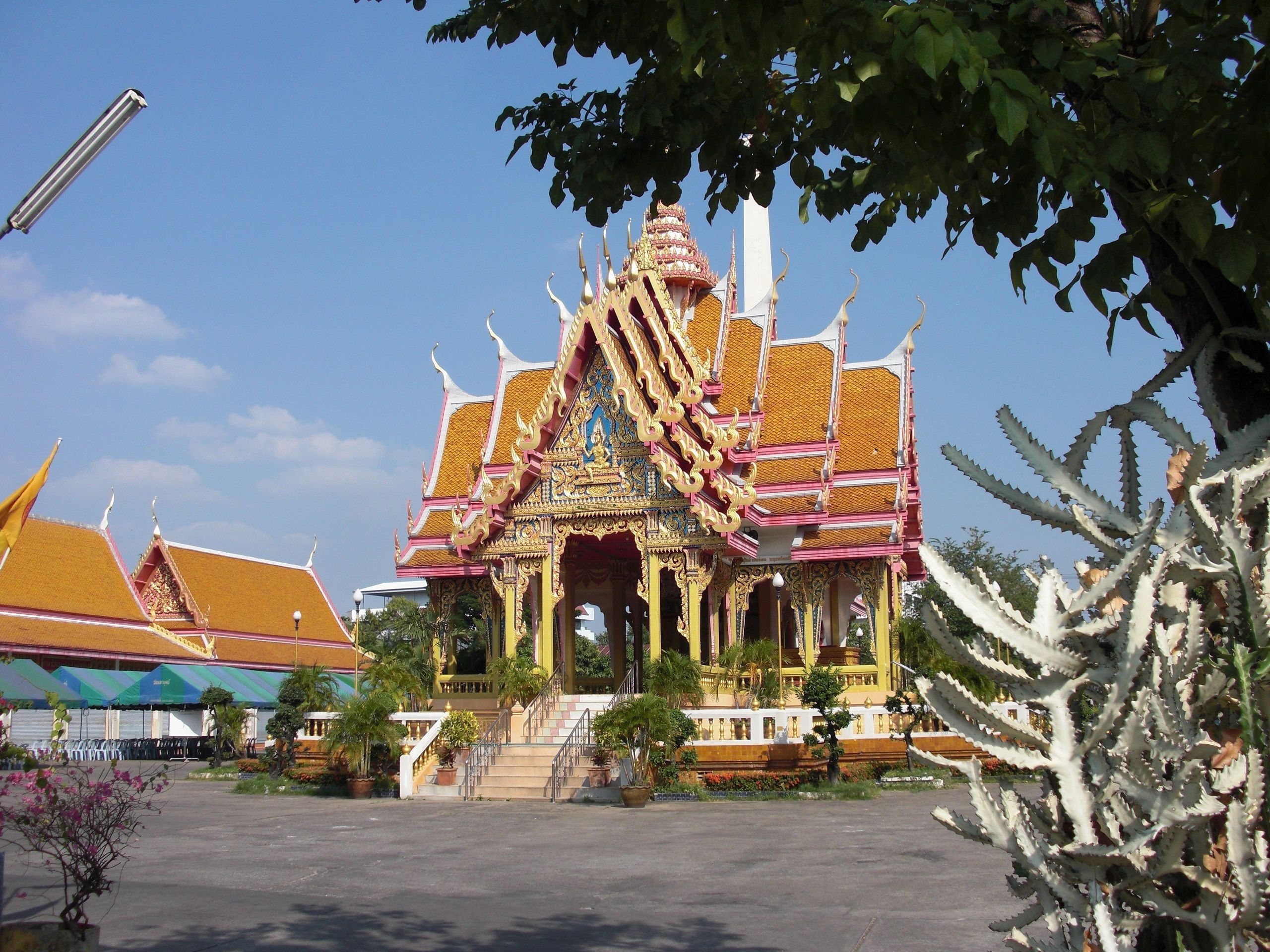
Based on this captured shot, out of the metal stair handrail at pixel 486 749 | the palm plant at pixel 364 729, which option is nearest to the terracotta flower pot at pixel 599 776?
the metal stair handrail at pixel 486 749

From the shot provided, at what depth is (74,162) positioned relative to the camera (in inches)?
224

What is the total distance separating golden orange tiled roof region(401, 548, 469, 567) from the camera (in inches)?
915

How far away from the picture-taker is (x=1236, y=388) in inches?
157

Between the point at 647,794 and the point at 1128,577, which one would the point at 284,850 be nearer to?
the point at 647,794

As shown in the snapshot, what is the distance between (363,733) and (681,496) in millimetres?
6045

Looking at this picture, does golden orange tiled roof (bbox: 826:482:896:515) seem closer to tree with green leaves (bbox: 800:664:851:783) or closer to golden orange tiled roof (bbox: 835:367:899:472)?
golden orange tiled roof (bbox: 835:367:899:472)

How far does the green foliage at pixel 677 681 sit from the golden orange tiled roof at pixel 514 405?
8156mm

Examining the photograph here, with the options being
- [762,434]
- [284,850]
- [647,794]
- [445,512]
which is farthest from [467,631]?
[284,850]

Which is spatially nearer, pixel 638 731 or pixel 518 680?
pixel 638 731

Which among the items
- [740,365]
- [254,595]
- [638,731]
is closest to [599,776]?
[638,731]

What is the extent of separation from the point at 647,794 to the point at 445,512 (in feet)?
33.6

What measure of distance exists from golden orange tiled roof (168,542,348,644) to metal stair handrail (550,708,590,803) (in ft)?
73.7

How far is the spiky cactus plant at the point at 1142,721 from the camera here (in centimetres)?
302

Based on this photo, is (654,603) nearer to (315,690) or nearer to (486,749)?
(486,749)
